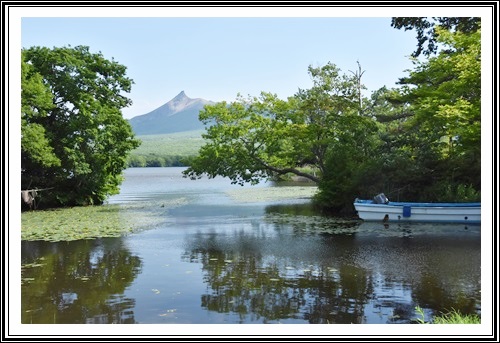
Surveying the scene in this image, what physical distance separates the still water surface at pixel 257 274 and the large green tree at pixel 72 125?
29.5 ft

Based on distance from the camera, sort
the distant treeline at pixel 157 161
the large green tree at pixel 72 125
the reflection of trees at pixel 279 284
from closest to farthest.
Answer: the reflection of trees at pixel 279 284 < the large green tree at pixel 72 125 < the distant treeline at pixel 157 161

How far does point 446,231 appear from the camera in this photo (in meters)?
Result: 17.8

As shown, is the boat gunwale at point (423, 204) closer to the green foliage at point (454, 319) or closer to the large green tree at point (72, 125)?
the green foliage at point (454, 319)

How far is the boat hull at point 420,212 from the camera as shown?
63.1 ft

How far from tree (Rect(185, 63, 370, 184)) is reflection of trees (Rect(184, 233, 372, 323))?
12892mm

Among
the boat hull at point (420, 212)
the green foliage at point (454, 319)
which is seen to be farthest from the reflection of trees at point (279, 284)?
the boat hull at point (420, 212)

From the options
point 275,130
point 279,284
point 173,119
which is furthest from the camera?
point 173,119

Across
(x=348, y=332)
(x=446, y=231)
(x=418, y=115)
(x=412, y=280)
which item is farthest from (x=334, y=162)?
(x=348, y=332)

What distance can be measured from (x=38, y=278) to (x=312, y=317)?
629 cm

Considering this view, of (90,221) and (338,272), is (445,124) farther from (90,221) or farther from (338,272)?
(90,221)

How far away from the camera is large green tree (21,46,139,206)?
85.1 feet

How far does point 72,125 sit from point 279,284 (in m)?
18.6

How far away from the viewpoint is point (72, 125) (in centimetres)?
2658

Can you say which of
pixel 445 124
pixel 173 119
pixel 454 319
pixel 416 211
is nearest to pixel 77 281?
pixel 454 319
